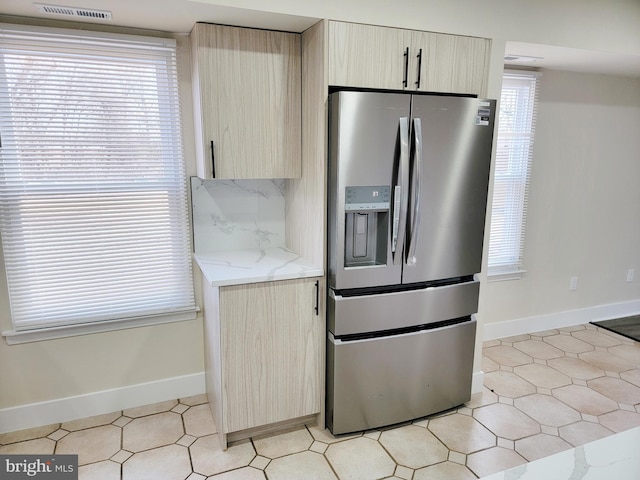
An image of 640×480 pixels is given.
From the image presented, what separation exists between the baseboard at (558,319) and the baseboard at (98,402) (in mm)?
2342

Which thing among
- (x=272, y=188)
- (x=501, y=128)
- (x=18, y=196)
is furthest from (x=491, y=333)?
(x=18, y=196)

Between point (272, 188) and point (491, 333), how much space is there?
7.30 ft

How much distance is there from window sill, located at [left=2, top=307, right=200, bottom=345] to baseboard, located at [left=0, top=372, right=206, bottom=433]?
0.37 meters

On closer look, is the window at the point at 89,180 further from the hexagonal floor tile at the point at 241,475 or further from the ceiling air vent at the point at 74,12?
the hexagonal floor tile at the point at 241,475

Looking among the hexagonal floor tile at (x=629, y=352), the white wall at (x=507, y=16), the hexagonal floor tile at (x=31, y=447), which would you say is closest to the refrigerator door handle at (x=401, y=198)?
the white wall at (x=507, y=16)

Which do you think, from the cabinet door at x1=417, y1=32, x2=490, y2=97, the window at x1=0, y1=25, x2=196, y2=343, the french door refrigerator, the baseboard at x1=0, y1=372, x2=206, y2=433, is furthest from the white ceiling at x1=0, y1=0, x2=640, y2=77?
the baseboard at x1=0, y1=372, x2=206, y2=433

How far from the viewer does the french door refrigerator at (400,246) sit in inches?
83.6

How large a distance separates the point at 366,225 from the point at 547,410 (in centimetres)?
161

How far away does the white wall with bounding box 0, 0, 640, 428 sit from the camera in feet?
7.57

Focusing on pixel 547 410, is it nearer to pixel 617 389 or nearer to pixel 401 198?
pixel 617 389

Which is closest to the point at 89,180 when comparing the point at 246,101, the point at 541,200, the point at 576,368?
the point at 246,101

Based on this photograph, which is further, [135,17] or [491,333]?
[491,333]

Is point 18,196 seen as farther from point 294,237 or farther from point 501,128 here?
point 501,128

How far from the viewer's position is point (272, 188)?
2.75 meters
